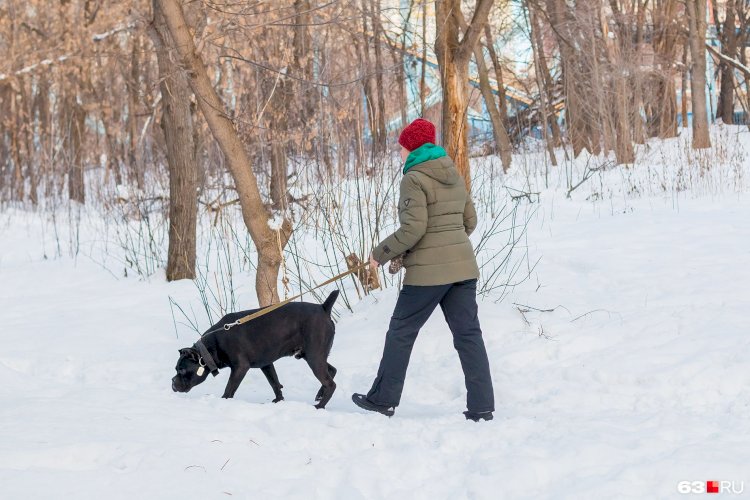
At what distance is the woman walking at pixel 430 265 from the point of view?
5039 mm

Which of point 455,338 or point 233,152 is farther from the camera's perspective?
point 233,152

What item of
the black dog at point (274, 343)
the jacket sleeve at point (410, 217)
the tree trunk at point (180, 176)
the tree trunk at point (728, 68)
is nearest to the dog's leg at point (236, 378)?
the black dog at point (274, 343)

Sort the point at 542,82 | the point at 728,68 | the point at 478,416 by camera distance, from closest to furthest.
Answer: the point at 478,416, the point at 542,82, the point at 728,68

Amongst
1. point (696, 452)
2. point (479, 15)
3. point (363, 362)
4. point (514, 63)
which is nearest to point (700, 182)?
point (479, 15)

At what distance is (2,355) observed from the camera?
24.4ft

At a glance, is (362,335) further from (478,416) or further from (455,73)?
(455,73)

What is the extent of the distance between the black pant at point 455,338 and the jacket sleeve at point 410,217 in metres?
0.31

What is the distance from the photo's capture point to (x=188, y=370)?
19.1 ft

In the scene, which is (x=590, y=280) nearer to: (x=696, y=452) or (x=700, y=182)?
(x=696, y=452)

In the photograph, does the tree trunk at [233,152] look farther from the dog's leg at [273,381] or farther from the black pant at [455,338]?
the black pant at [455,338]

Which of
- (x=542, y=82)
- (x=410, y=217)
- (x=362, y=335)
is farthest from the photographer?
(x=542, y=82)

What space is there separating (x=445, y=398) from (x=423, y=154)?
1.98 meters

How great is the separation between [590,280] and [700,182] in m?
6.73

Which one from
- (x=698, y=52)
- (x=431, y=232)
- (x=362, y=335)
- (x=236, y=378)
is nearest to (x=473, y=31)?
(x=362, y=335)
